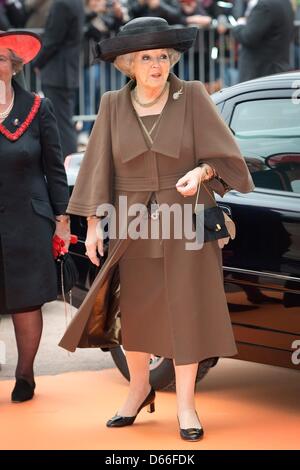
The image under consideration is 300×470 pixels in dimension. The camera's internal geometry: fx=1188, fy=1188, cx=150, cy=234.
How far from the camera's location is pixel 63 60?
11.7m

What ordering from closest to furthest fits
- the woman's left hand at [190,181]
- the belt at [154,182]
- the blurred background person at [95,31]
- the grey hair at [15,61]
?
1. the woman's left hand at [190,181]
2. the belt at [154,182]
3. the grey hair at [15,61]
4. the blurred background person at [95,31]

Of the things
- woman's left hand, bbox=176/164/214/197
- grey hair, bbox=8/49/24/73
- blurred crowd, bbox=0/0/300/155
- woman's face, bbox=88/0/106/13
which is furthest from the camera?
woman's face, bbox=88/0/106/13

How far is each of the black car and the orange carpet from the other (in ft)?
0.95

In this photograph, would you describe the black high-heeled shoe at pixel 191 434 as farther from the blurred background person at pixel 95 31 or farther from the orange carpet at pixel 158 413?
the blurred background person at pixel 95 31

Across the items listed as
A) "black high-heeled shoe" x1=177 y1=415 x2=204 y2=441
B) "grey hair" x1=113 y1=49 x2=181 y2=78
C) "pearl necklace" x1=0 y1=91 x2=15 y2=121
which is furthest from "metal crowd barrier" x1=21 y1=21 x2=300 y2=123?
Answer: "black high-heeled shoe" x1=177 y1=415 x2=204 y2=441

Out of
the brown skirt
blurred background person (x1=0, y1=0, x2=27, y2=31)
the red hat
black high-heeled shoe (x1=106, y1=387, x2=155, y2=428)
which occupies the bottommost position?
black high-heeled shoe (x1=106, y1=387, x2=155, y2=428)

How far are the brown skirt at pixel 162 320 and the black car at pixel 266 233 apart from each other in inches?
12.4

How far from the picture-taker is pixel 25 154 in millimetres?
5934

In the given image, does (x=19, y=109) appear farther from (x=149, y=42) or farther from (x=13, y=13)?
(x=13, y=13)

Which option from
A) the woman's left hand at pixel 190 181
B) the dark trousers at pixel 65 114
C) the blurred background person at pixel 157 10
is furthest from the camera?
the blurred background person at pixel 157 10

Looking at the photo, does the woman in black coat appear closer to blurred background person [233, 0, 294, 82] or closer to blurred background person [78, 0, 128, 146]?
blurred background person [233, 0, 294, 82]

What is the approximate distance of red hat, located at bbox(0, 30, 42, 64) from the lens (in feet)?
19.5

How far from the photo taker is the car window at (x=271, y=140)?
5.64 metres

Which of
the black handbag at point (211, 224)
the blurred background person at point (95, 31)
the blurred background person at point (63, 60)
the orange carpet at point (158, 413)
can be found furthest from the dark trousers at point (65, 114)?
the black handbag at point (211, 224)
